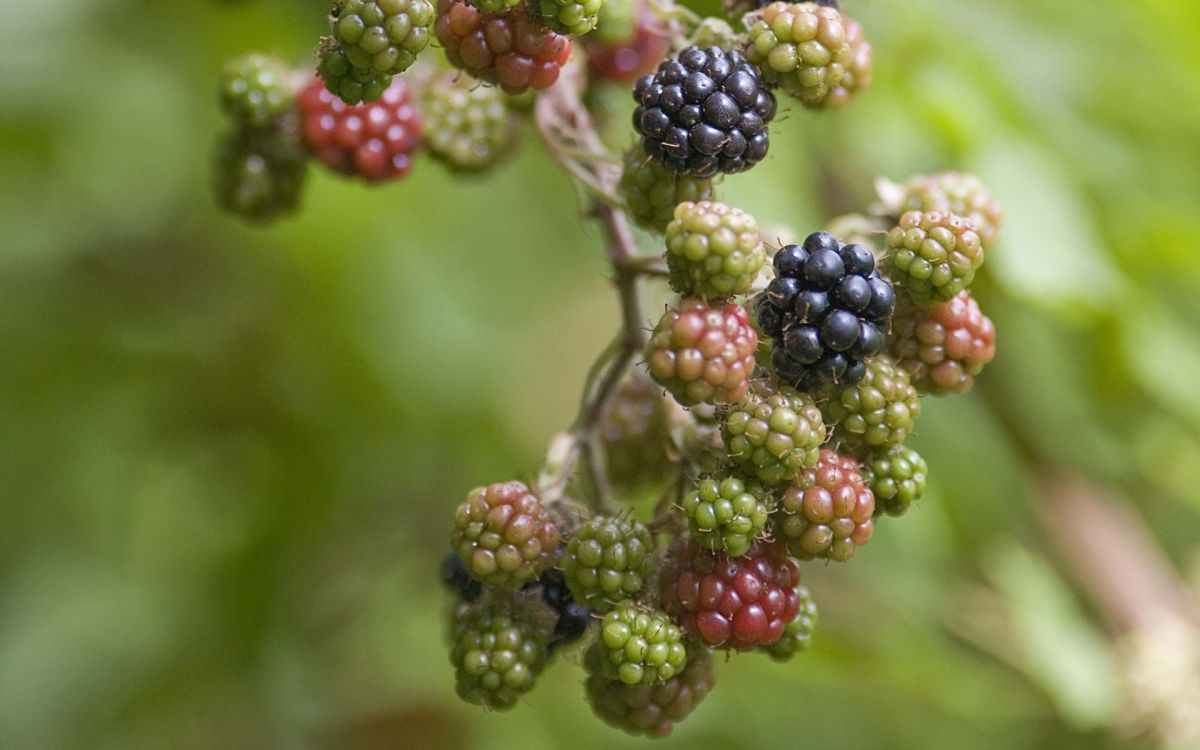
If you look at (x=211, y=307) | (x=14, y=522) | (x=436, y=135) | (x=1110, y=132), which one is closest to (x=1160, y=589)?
(x=1110, y=132)

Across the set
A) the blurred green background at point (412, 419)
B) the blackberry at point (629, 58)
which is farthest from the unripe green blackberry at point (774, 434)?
the blurred green background at point (412, 419)

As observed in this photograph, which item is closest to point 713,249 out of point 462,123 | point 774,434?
point 774,434

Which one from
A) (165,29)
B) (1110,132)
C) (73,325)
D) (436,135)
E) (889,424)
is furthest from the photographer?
(73,325)

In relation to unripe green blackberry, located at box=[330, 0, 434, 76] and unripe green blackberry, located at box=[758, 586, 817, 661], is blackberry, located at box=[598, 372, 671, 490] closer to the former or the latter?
unripe green blackberry, located at box=[758, 586, 817, 661]

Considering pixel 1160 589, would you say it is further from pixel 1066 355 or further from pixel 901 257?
pixel 901 257

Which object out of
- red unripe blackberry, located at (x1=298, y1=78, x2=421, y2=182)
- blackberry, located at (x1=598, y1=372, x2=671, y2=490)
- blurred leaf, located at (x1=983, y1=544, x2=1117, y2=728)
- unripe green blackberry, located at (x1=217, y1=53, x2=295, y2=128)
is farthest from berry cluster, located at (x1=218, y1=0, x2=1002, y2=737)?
blurred leaf, located at (x1=983, y1=544, x2=1117, y2=728)

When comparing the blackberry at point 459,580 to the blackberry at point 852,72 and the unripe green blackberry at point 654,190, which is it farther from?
the blackberry at point 852,72
